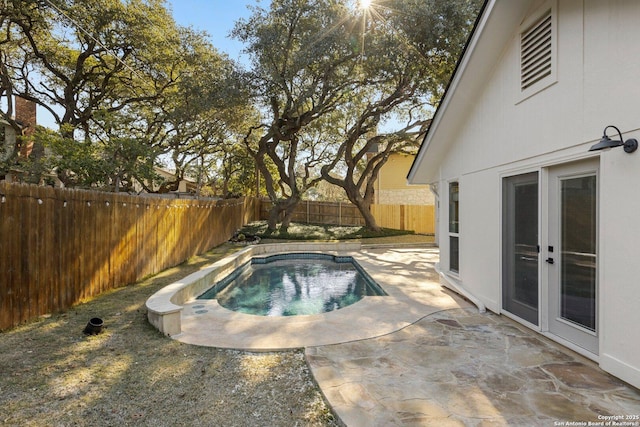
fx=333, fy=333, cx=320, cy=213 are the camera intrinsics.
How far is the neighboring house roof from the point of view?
4.83 meters


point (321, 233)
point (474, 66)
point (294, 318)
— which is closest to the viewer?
point (294, 318)

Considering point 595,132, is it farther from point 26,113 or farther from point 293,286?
point 26,113

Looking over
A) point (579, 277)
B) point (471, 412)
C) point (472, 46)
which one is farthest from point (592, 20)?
point (471, 412)

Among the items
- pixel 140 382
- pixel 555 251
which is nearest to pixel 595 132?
pixel 555 251

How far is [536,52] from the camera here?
177 inches

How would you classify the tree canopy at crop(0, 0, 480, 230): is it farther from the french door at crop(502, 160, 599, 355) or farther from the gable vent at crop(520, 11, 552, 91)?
the french door at crop(502, 160, 599, 355)

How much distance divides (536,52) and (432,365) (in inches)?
168

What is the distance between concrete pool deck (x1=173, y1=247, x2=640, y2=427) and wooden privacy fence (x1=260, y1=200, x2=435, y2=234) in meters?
14.2

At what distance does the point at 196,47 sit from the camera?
1553 cm

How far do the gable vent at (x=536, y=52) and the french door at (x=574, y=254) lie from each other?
51.6 inches

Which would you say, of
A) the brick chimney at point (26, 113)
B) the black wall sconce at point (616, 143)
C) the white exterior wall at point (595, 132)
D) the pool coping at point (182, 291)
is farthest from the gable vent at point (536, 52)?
the brick chimney at point (26, 113)

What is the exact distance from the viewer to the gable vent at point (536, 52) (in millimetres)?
4297

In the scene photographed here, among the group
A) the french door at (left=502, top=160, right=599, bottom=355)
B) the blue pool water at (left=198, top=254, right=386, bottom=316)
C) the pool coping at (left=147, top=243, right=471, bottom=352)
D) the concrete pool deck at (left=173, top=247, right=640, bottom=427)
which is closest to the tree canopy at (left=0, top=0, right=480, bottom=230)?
the blue pool water at (left=198, top=254, right=386, bottom=316)

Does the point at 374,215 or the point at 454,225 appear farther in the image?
the point at 374,215
